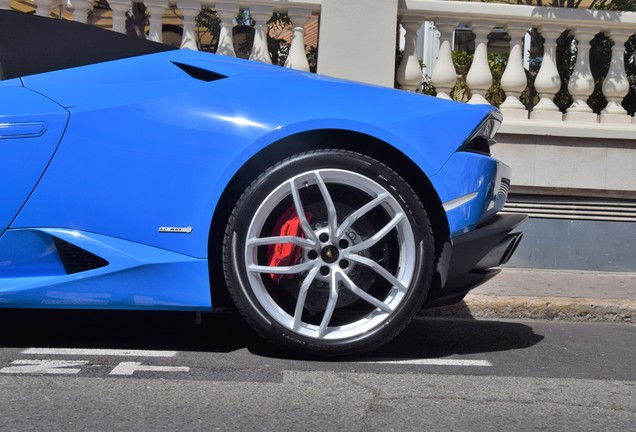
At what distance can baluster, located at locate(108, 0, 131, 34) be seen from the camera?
6953 mm

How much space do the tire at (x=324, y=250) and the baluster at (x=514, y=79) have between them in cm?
323

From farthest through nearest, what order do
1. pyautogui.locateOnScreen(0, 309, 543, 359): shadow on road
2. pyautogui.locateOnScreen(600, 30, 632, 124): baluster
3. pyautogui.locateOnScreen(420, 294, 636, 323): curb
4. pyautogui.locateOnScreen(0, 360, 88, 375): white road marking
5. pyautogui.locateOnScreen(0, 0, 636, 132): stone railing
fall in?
pyautogui.locateOnScreen(600, 30, 632, 124): baluster < pyautogui.locateOnScreen(0, 0, 636, 132): stone railing < pyautogui.locateOnScreen(420, 294, 636, 323): curb < pyautogui.locateOnScreen(0, 309, 543, 359): shadow on road < pyautogui.locateOnScreen(0, 360, 88, 375): white road marking

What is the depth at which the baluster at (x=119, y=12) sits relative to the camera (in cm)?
695

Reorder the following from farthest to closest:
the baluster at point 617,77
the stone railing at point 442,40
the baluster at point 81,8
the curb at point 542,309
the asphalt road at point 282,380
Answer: the baluster at point 617,77 < the baluster at point 81,8 < the stone railing at point 442,40 < the curb at point 542,309 < the asphalt road at point 282,380

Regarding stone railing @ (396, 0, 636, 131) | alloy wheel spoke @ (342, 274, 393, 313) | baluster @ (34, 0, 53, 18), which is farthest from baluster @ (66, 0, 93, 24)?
alloy wheel spoke @ (342, 274, 393, 313)

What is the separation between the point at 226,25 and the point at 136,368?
Answer: 3676 millimetres

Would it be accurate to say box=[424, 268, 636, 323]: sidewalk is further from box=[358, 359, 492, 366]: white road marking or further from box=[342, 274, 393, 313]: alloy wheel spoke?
box=[342, 274, 393, 313]: alloy wheel spoke

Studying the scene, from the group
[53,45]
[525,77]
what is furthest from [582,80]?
[53,45]

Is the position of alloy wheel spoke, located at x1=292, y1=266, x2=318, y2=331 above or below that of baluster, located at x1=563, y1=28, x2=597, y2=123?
below

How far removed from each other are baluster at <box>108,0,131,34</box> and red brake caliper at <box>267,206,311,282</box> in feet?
11.0

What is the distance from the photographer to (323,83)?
13.6 ft

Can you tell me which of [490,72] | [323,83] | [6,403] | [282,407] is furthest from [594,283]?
[6,403]

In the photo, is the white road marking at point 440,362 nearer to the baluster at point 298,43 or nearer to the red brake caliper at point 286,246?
the red brake caliper at point 286,246

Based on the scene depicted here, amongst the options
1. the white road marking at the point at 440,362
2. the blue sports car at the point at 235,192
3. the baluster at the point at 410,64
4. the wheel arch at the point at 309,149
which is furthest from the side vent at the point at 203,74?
the baluster at the point at 410,64
